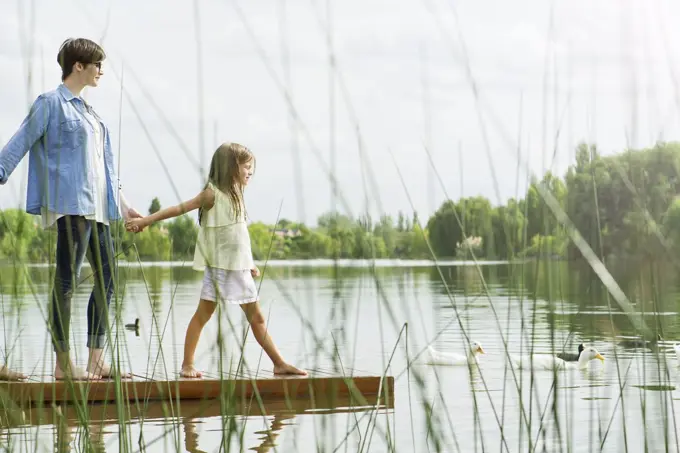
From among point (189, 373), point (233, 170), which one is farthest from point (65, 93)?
point (189, 373)

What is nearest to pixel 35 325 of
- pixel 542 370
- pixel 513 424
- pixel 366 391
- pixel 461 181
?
pixel 542 370

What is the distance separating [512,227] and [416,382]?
0.58 meters

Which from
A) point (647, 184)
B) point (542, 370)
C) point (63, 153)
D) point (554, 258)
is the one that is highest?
point (63, 153)

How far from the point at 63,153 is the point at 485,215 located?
307cm

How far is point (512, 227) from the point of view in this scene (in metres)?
2.48

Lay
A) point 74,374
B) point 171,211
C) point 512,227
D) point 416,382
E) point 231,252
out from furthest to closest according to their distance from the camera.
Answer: point 231,252
point 171,211
point 74,374
point 512,227
point 416,382

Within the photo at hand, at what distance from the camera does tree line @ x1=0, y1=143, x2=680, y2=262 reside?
224 centimetres

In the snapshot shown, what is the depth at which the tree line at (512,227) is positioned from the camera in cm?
224

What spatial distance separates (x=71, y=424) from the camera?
4.98 m

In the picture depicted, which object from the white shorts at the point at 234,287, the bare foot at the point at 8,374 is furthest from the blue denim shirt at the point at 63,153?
the bare foot at the point at 8,374

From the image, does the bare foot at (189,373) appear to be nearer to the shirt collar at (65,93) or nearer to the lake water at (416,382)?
the lake water at (416,382)

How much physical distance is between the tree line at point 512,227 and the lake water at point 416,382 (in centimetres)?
6

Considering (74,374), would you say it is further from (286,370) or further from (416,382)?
(416,382)

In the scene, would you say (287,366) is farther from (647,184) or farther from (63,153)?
(647,184)
